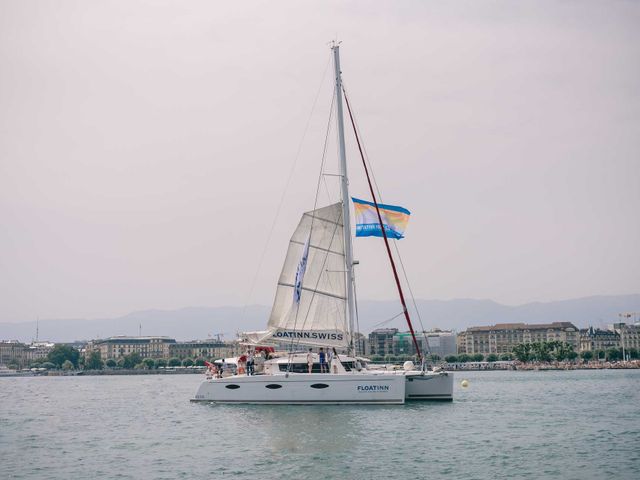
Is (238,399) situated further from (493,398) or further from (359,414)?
(493,398)

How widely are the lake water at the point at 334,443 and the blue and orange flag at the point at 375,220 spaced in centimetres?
1083

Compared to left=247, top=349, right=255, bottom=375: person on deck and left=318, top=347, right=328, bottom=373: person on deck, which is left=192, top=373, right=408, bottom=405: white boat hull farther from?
left=247, top=349, right=255, bottom=375: person on deck

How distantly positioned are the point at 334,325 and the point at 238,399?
6.79 m

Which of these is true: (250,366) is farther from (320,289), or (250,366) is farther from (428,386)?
(428,386)

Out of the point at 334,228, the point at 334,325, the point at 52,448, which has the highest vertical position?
the point at 334,228

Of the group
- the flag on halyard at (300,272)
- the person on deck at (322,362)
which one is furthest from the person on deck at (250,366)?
the person on deck at (322,362)

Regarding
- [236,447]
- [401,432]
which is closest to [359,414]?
[401,432]

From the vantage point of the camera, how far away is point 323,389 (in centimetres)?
4506

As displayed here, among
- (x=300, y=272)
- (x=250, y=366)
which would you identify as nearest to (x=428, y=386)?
(x=300, y=272)

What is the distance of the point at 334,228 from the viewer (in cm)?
4884

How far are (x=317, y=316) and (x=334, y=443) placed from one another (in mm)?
15571

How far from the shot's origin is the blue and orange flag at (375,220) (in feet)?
169

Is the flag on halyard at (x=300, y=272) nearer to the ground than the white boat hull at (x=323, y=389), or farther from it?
farther from it

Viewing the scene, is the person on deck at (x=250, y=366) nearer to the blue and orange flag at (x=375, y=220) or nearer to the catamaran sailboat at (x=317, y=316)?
the catamaran sailboat at (x=317, y=316)
